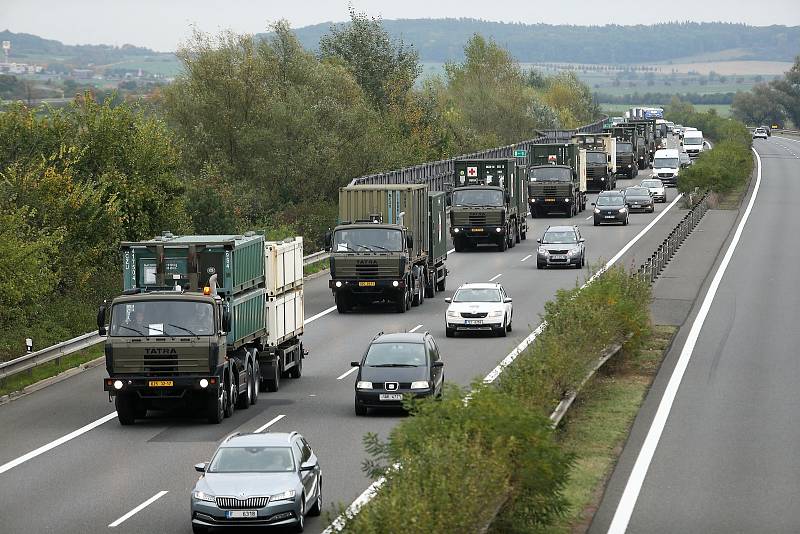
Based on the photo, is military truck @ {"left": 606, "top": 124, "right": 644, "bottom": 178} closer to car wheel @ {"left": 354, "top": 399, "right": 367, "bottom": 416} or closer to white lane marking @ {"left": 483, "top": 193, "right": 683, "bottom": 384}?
white lane marking @ {"left": 483, "top": 193, "right": 683, "bottom": 384}

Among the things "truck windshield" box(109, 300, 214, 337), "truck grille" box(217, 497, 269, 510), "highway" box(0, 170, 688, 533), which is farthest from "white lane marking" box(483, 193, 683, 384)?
"truck grille" box(217, 497, 269, 510)

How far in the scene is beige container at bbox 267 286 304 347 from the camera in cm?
3256

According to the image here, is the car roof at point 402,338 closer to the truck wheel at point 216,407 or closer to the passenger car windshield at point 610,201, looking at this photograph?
the truck wheel at point 216,407

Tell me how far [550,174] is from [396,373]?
172 feet

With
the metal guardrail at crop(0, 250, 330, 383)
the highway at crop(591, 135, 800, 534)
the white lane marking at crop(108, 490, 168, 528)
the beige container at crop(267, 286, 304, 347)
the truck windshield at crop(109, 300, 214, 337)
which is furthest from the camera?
the metal guardrail at crop(0, 250, 330, 383)

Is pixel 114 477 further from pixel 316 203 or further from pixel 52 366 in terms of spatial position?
pixel 316 203

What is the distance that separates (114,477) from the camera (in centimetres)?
2391

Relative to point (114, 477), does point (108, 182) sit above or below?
above

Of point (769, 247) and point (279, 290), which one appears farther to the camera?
point (769, 247)

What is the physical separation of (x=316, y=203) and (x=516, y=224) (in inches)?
439

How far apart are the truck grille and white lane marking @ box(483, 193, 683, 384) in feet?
24.4

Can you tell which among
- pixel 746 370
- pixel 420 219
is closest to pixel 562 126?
pixel 420 219

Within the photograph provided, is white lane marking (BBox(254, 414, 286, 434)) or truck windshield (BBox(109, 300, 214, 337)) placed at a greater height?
truck windshield (BBox(109, 300, 214, 337))

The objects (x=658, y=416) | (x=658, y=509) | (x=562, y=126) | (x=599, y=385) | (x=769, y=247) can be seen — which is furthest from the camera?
(x=562, y=126)
